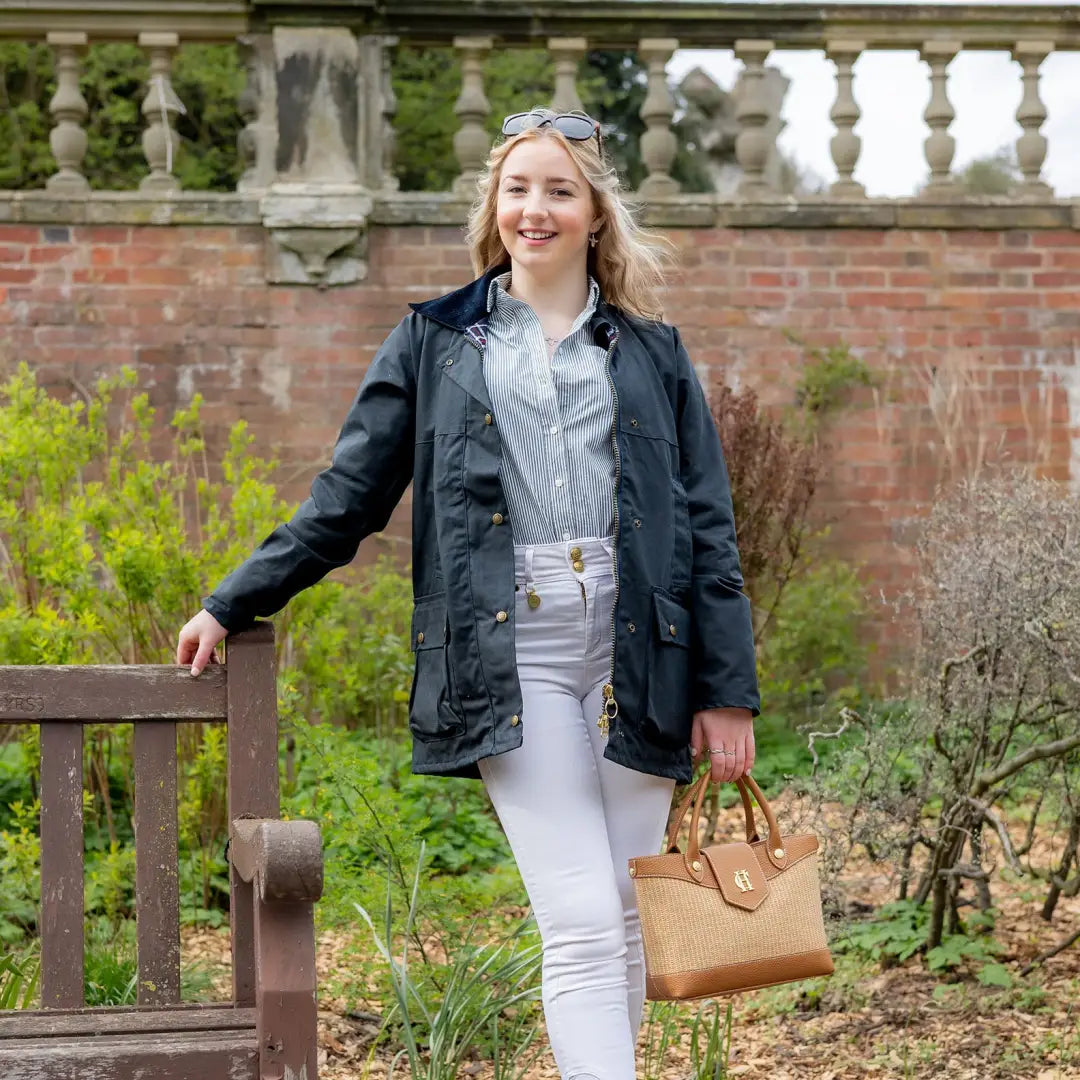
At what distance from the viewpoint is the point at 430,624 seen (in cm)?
258

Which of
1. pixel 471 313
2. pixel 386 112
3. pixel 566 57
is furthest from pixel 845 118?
pixel 471 313

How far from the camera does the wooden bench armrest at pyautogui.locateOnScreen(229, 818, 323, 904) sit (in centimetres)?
221

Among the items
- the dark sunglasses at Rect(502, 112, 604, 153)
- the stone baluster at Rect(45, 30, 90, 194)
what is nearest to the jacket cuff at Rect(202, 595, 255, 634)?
the dark sunglasses at Rect(502, 112, 604, 153)

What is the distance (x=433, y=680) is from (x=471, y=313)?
680 millimetres

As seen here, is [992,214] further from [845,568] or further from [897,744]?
[897,744]

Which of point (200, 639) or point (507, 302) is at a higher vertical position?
point (507, 302)

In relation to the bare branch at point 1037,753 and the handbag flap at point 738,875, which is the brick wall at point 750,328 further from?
the handbag flap at point 738,875

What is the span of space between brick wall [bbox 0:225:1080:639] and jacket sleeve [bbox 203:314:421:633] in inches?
176

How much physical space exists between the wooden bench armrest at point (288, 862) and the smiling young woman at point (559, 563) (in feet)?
1.14

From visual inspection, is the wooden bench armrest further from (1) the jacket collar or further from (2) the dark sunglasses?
(2) the dark sunglasses

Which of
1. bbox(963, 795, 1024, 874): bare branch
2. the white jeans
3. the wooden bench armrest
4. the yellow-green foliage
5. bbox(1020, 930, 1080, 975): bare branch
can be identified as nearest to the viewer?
the wooden bench armrest

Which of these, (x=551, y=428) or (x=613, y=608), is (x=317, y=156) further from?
(x=613, y=608)

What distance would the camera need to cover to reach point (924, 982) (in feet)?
13.2

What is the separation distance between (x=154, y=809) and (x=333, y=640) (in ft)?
6.52
